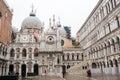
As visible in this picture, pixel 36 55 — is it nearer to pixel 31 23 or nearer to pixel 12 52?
pixel 12 52

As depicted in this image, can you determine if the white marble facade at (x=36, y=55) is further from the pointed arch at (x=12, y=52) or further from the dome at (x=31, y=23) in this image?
the dome at (x=31, y=23)

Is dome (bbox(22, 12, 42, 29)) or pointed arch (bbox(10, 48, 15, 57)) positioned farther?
dome (bbox(22, 12, 42, 29))

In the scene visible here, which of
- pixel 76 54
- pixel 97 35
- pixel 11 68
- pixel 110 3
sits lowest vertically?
pixel 11 68

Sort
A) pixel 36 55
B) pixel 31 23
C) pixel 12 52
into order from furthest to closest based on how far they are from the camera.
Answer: pixel 31 23, pixel 36 55, pixel 12 52

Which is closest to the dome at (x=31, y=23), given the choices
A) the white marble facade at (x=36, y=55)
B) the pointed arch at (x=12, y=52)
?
the white marble facade at (x=36, y=55)

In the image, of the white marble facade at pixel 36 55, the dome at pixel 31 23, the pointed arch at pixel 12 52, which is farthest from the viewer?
the dome at pixel 31 23

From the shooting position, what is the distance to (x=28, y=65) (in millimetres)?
46062

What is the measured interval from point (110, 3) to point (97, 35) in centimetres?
961

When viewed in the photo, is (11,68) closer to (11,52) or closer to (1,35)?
(11,52)

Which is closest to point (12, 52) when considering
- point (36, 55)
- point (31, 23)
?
point (36, 55)

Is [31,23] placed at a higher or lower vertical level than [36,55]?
higher

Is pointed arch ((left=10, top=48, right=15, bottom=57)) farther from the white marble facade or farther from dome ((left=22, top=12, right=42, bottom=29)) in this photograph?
dome ((left=22, top=12, right=42, bottom=29))

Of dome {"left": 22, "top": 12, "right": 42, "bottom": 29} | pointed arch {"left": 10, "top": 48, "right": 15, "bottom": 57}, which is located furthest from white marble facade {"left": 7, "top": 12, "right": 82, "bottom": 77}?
dome {"left": 22, "top": 12, "right": 42, "bottom": 29}

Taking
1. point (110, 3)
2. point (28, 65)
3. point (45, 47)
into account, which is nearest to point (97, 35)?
point (110, 3)
